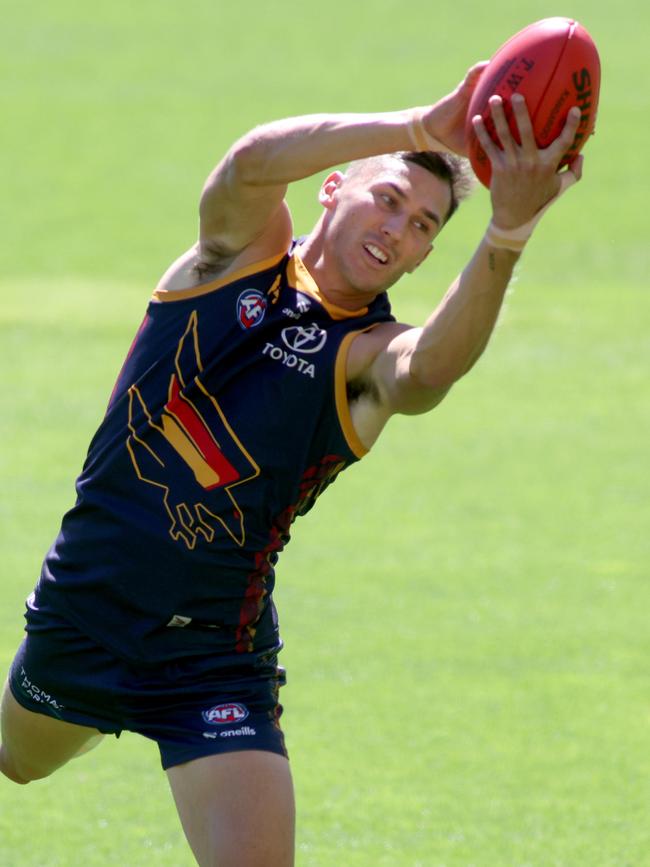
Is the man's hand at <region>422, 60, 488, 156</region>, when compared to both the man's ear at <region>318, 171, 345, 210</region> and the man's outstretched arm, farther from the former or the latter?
the man's ear at <region>318, 171, 345, 210</region>

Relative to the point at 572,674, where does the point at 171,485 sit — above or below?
above

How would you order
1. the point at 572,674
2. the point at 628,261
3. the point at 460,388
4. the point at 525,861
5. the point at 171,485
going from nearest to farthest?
1. the point at 171,485
2. the point at 525,861
3. the point at 572,674
4. the point at 460,388
5. the point at 628,261

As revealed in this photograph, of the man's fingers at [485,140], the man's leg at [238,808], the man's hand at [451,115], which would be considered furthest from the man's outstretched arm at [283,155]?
the man's leg at [238,808]

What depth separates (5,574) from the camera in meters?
8.91

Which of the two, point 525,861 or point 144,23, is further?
point 144,23

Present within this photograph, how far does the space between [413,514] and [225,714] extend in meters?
5.59

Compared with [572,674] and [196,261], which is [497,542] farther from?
[196,261]

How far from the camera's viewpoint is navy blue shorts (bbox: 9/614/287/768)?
15.2ft

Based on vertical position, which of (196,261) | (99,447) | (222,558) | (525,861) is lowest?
(525,861)

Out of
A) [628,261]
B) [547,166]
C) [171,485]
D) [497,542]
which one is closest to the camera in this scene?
[547,166]

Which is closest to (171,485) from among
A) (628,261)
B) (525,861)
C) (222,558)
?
(222,558)

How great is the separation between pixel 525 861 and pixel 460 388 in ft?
24.3

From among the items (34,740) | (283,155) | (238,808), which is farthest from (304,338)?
(34,740)

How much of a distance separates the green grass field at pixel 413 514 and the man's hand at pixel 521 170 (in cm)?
281
